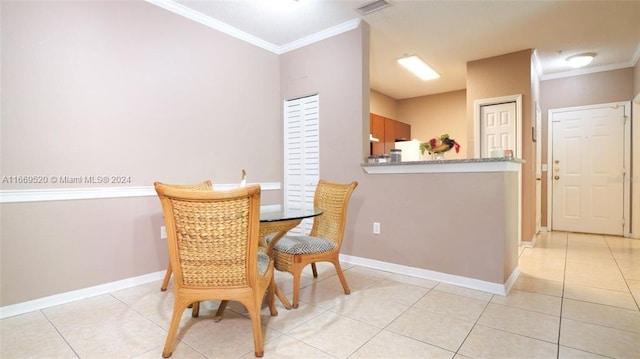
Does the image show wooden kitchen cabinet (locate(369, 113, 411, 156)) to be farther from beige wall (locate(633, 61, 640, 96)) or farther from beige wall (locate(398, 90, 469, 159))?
beige wall (locate(633, 61, 640, 96))

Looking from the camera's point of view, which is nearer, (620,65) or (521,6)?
(521,6)

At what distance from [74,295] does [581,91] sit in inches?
267

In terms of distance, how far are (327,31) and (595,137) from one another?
4.44 meters

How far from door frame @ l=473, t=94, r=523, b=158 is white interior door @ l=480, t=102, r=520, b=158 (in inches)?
1.3

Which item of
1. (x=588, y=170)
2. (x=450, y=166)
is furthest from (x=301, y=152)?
(x=588, y=170)

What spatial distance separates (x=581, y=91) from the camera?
4750 millimetres

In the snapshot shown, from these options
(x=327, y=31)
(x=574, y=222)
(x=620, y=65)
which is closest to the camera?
(x=327, y=31)

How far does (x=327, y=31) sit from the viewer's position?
339 centimetres

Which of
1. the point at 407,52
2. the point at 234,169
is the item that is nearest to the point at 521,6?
the point at 407,52

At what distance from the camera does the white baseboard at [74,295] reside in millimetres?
2062

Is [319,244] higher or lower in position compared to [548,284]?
higher

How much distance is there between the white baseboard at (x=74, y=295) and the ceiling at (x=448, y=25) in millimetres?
2475

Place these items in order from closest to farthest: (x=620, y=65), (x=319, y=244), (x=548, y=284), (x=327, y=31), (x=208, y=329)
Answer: (x=208, y=329) → (x=319, y=244) → (x=548, y=284) → (x=327, y=31) → (x=620, y=65)

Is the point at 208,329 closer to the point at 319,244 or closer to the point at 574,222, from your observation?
the point at 319,244
